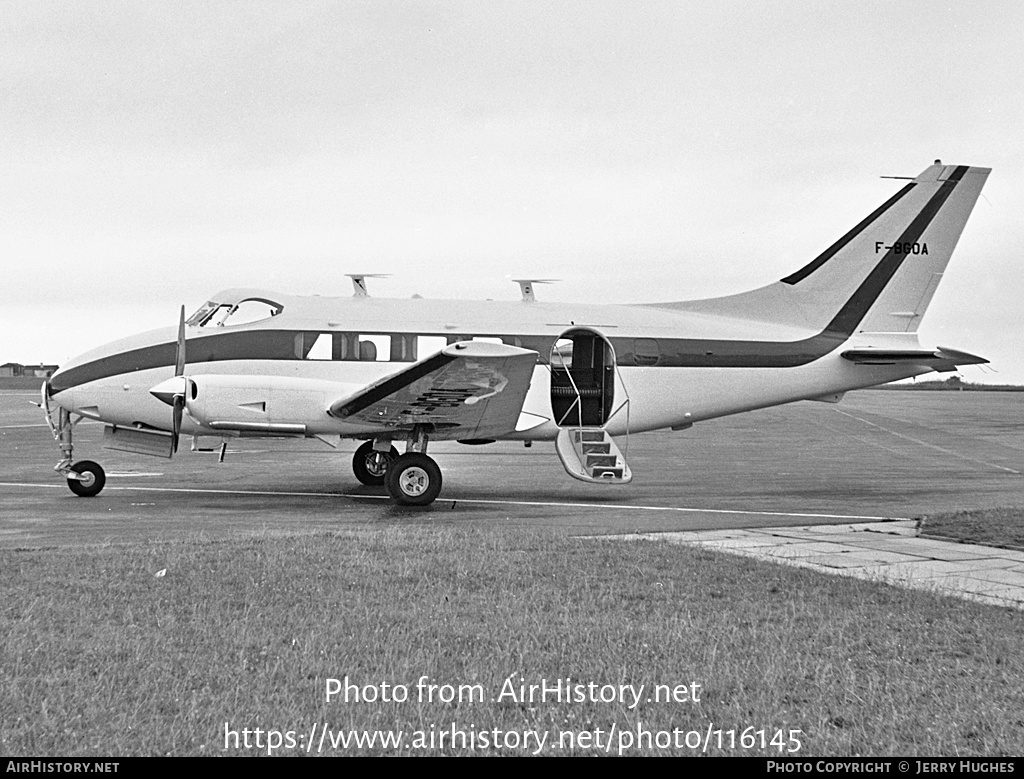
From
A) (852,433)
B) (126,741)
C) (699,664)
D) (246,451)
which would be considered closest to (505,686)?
(699,664)

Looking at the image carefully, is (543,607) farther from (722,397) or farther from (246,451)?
(246,451)

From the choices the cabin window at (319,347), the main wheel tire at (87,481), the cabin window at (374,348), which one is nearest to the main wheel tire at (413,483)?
the cabin window at (374,348)

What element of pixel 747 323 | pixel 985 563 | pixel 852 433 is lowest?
pixel 852 433

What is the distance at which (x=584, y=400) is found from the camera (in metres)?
18.5

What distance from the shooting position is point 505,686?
5.48 meters

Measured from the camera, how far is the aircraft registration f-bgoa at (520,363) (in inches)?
641

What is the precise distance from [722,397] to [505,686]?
45.5 feet

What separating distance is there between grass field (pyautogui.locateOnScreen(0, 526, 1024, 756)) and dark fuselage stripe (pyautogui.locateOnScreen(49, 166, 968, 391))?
317 inches

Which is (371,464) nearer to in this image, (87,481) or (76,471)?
(87,481)

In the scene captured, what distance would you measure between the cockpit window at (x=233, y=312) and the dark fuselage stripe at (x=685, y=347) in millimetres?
308

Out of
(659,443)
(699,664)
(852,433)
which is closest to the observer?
(699,664)

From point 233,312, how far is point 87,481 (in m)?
3.77

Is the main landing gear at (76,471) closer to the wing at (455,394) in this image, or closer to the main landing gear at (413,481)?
the wing at (455,394)

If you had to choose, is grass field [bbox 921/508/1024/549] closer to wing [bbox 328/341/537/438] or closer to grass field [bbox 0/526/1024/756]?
grass field [bbox 0/526/1024/756]
